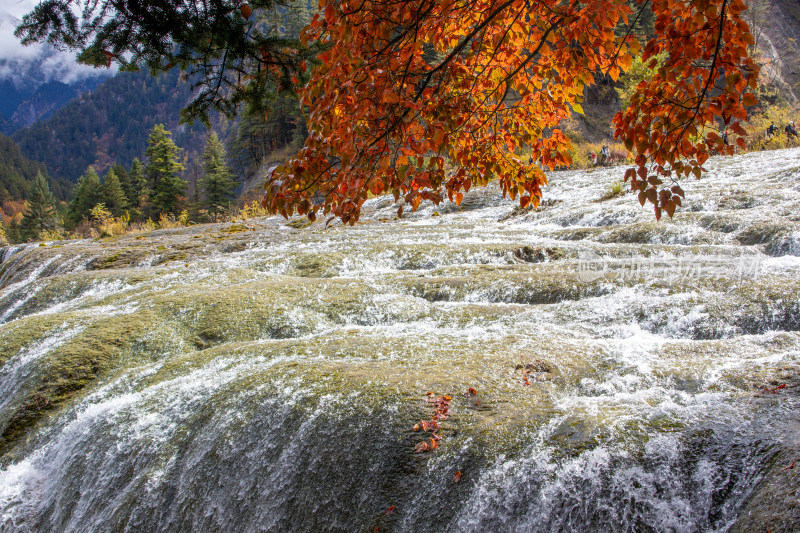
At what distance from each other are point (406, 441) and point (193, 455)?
1.74m

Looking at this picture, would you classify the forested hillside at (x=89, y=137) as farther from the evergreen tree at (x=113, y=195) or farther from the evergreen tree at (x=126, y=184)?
the evergreen tree at (x=113, y=195)

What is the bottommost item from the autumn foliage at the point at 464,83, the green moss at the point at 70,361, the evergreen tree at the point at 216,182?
the green moss at the point at 70,361

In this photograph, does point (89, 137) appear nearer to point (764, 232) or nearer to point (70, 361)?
point (70, 361)

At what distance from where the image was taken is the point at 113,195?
46469mm

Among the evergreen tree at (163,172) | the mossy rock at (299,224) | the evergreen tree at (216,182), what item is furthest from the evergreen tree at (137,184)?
the mossy rock at (299,224)

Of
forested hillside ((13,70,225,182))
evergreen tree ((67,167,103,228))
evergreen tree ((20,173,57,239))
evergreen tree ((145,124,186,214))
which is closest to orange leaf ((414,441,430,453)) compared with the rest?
evergreen tree ((145,124,186,214))

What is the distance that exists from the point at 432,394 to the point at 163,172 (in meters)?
45.8

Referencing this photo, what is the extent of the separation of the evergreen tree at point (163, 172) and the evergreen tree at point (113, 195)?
646 centimetres

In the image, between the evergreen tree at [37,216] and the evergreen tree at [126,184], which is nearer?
the evergreen tree at [126,184]

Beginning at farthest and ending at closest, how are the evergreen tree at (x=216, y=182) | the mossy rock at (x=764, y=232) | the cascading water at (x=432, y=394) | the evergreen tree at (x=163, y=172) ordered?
the evergreen tree at (x=216, y=182) < the evergreen tree at (x=163, y=172) < the mossy rock at (x=764, y=232) < the cascading water at (x=432, y=394)

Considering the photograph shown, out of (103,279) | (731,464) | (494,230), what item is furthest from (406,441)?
(494,230)

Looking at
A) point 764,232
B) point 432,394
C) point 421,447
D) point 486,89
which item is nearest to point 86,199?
point 486,89

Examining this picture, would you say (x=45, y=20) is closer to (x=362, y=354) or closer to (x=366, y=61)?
(x=366, y=61)

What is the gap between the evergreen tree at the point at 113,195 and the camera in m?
46.3
